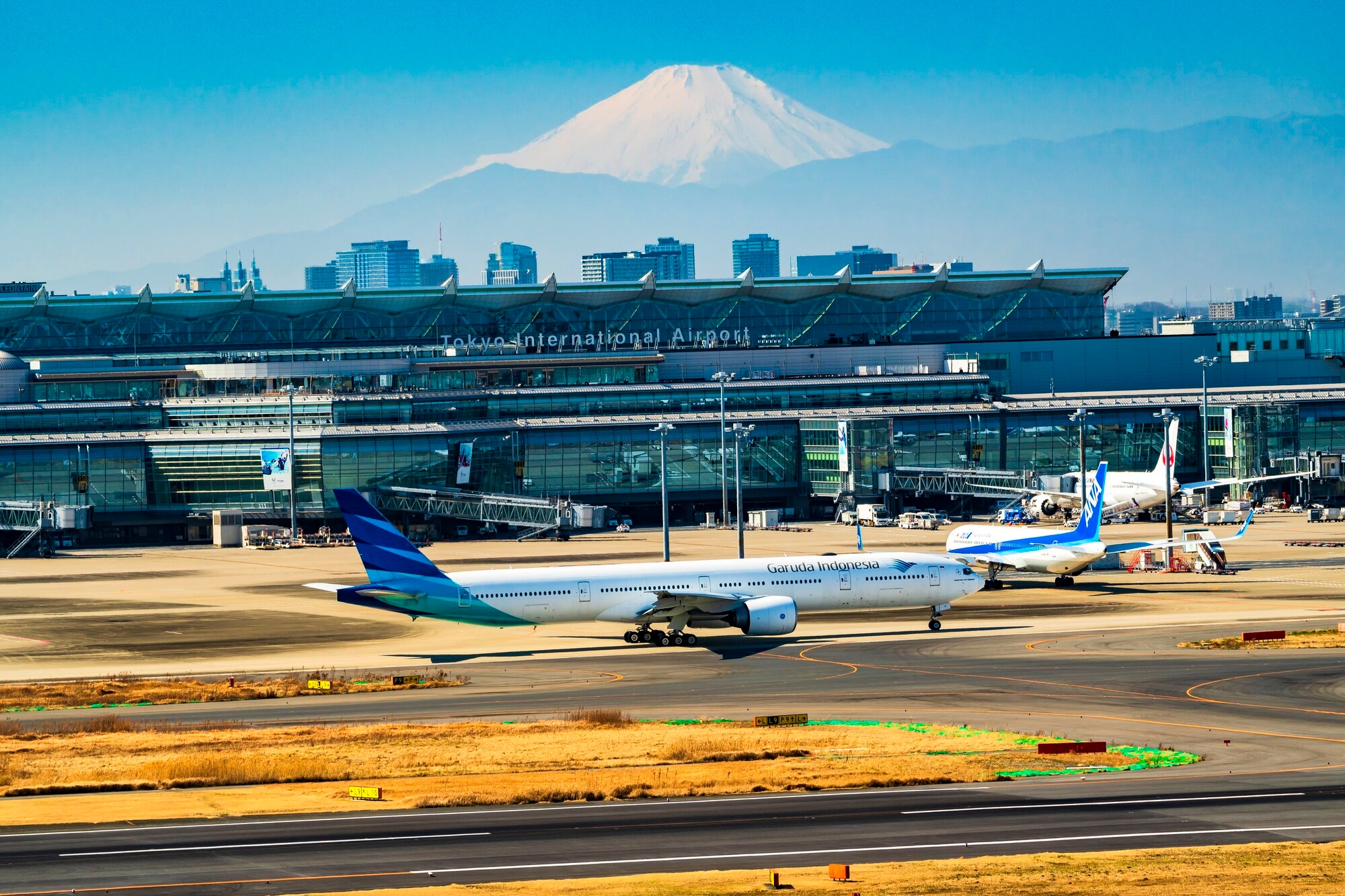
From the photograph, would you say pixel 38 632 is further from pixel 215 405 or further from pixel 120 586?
pixel 215 405

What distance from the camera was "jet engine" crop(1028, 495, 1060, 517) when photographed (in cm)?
15800

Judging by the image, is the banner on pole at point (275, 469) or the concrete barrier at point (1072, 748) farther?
the banner on pole at point (275, 469)

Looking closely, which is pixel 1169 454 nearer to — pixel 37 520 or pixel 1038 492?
pixel 1038 492

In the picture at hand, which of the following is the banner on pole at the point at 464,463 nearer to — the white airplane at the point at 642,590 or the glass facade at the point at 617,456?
the glass facade at the point at 617,456

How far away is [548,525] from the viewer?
159 meters

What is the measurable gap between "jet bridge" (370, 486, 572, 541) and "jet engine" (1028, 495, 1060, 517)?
4627 centimetres

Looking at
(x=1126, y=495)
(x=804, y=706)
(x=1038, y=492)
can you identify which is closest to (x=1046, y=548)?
(x=804, y=706)

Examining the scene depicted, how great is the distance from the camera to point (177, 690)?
236ft

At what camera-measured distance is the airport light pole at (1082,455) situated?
432 feet

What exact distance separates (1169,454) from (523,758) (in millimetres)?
84858

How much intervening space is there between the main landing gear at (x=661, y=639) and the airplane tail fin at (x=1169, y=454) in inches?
2090

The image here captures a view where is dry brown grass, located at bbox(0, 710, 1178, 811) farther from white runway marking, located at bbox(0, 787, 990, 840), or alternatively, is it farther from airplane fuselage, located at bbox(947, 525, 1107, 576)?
airplane fuselage, located at bbox(947, 525, 1107, 576)

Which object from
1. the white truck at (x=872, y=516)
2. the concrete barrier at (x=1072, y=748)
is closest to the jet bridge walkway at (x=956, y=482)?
the white truck at (x=872, y=516)

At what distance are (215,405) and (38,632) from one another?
79.8 meters
